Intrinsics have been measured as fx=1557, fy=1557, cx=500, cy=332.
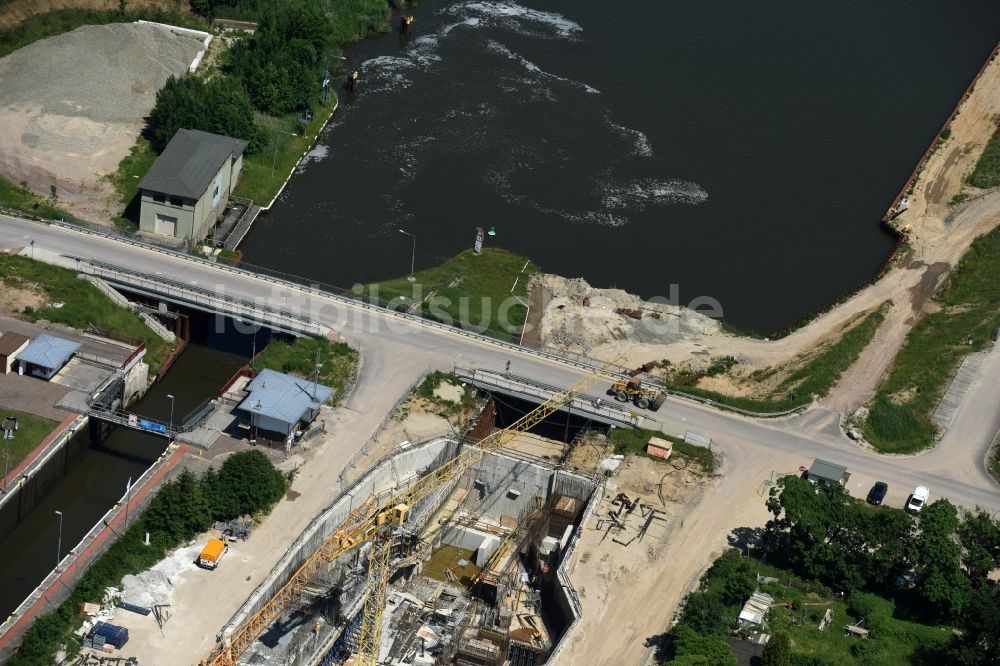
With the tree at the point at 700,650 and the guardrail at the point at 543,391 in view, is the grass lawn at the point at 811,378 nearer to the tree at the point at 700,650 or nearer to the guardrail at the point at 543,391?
the guardrail at the point at 543,391

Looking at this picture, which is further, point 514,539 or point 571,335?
point 571,335

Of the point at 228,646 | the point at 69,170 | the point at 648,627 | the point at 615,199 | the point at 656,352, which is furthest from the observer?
the point at 615,199

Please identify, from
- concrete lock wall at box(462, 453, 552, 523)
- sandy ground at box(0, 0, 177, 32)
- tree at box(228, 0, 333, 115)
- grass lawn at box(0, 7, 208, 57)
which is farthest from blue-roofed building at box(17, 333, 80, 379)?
sandy ground at box(0, 0, 177, 32)

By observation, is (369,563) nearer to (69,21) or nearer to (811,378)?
(811,378)

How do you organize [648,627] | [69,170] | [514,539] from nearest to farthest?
[648,627]
[514,539]
[69,170]

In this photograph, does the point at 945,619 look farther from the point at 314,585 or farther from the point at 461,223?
the point at 461,223

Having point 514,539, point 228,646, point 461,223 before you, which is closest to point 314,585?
point 228,646

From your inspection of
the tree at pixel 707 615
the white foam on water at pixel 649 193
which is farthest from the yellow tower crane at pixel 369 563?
the white foam on water at pixel 649 193
